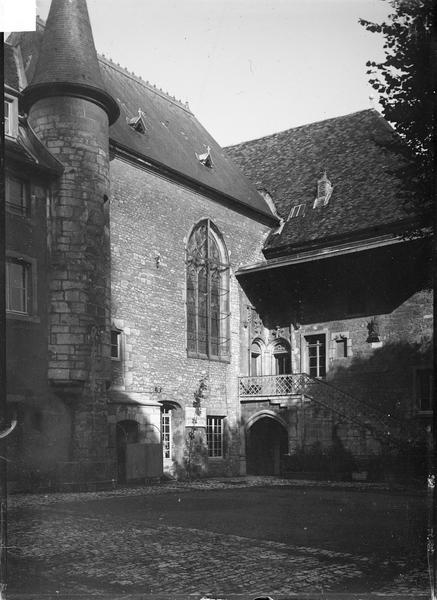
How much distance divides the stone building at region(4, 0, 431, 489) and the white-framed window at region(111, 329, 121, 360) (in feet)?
0.31

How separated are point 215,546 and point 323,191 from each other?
17421 mm

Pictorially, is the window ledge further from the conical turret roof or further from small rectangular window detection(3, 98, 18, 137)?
the conical turret roof

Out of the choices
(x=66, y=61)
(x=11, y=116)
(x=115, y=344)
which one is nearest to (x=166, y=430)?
(x=115, y=344)

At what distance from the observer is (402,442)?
58.6 ft

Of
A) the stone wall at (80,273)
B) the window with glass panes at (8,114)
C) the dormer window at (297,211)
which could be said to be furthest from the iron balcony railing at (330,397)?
the window with glass panes at (8,114)

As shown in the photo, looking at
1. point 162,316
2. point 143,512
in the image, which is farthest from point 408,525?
point 162,316

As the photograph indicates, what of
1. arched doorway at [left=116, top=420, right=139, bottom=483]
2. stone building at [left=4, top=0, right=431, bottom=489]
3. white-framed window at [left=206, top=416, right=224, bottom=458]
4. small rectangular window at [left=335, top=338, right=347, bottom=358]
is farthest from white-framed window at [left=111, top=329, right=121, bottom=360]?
small rectangular window at [left=335, top=338, right=347, bottom=358]

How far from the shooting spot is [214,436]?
21.4 m

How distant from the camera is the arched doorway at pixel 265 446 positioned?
22.1 metres

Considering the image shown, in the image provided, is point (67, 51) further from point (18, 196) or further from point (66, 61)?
point (18, 196)

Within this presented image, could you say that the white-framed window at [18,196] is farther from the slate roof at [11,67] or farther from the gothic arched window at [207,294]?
the gothic arched window at [207,294]

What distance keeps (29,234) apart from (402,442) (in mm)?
10328

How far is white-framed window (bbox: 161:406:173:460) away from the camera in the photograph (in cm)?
1947

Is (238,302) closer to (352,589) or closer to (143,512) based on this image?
(143,512)
